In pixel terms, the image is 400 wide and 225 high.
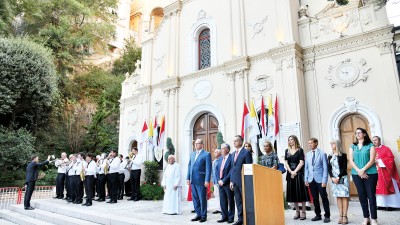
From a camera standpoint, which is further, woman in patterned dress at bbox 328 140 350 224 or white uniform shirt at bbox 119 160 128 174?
white uniform shirt at bbox 119 160 128 174

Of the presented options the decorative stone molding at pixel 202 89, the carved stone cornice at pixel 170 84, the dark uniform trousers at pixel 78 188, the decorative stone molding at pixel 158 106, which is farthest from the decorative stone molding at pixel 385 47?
Answer: the dark uniform trousers at pixel 78 188

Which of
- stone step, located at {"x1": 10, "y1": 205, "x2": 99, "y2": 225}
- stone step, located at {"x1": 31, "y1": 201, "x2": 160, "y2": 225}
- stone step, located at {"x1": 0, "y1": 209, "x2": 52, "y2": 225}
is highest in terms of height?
stone step, located at {"x1": 31, "y1": 201, "x2": 160, "y2": 225}

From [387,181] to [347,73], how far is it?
384 centimetres

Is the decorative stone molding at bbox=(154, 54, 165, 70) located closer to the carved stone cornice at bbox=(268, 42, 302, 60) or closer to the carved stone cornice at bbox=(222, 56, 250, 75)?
the carved stone cornice at bbox=(222, 56, 250, 75)

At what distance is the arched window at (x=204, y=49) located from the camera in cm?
1396

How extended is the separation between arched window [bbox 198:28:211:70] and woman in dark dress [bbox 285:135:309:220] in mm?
8075

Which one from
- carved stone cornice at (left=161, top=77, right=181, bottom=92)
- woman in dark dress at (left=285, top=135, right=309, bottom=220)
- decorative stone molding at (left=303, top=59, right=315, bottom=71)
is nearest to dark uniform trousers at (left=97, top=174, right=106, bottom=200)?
carved stone cornice at (left=161, top=77, right=181, bottom=92)

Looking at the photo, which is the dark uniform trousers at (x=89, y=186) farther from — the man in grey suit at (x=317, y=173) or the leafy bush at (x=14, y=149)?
the leafy bush at (x=14, y=149)

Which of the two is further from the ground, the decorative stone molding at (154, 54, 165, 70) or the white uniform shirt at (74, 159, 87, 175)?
the decorative stone molding at (154, 54, 165, 70)

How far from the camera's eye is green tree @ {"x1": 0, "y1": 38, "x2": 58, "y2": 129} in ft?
53.3

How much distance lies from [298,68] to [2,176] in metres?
16.3

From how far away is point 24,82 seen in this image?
16953 mm

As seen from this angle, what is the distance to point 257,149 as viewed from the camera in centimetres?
1114

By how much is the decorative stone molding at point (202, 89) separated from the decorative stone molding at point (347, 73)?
498 cm
